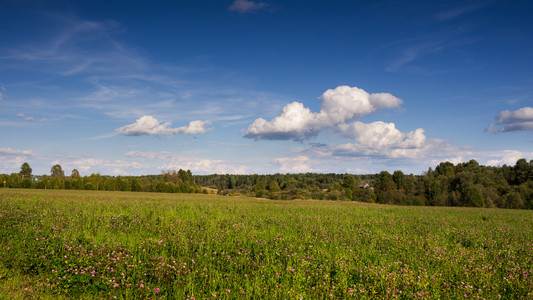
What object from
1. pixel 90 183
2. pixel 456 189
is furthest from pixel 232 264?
pixel 456 189

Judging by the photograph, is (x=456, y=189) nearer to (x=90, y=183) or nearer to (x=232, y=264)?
(x=232, y=264)

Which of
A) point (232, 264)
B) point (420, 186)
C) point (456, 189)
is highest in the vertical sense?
point (232, 264)

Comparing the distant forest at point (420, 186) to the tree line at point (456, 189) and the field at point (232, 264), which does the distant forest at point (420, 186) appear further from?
the field at point (232, 264)

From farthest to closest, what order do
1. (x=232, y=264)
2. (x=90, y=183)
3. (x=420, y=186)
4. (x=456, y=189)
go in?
(x=420, y=186), (x=456, y=189), (x=90, y=183), (x=232, y=264)

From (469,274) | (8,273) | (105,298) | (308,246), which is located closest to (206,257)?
(105,298)

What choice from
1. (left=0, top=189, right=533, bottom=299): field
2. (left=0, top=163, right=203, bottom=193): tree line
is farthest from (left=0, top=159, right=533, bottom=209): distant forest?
(left=0, top=189, right=533, bottom=299): field

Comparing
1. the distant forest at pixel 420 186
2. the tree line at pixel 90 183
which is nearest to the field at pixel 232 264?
the distant forest at pixel 420 186

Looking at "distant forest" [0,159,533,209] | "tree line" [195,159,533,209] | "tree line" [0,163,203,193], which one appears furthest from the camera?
"tree line" [0,163,203,193]

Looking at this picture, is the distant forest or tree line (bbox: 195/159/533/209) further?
the distant forest

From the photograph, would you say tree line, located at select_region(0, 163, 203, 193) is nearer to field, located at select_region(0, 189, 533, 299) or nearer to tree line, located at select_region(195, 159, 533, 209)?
tree line, located at select_region(195, 159, 533, 209)

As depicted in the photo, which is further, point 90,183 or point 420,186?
point 420,186

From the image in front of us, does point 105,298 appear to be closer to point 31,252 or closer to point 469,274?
point 31,252

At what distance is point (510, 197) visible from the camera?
67875 mm

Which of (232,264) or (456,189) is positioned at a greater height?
(232,264)
